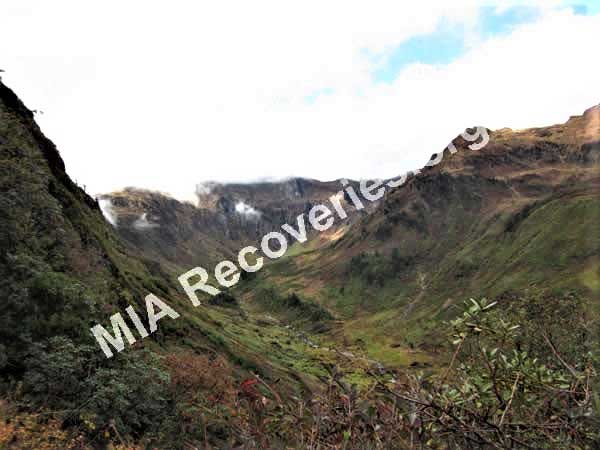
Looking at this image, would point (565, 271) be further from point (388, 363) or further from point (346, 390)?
point (346, 390)

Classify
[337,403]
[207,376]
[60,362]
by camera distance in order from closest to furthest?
[337,403] → [60,362] → [207,376]

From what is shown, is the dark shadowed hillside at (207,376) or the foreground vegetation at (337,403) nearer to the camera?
the foreground vegetation at (337,403)

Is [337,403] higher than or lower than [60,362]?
lower

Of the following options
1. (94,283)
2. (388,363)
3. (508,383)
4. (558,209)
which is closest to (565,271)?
(558,209)

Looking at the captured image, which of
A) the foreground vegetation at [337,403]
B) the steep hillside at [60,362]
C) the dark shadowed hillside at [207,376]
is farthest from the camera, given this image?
the steep hillside at [60,362]

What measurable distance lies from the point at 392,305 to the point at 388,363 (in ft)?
280

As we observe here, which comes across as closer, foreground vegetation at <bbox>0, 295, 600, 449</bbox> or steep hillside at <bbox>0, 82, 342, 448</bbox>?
foreground vegetation at <bbox>0, 295, 600, 449</bbox>

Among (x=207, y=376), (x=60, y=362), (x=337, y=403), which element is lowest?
(x=207, y=376)

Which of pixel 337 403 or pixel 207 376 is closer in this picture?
pixel 337 403

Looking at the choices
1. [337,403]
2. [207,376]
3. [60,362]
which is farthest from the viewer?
[207,376]

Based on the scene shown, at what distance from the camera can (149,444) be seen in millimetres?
17266

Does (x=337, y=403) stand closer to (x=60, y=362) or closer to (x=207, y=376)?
(x=60, y=362)

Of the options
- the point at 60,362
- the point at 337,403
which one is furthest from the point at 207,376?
the point at 337,403

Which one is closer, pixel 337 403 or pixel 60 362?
pixel 337 403
